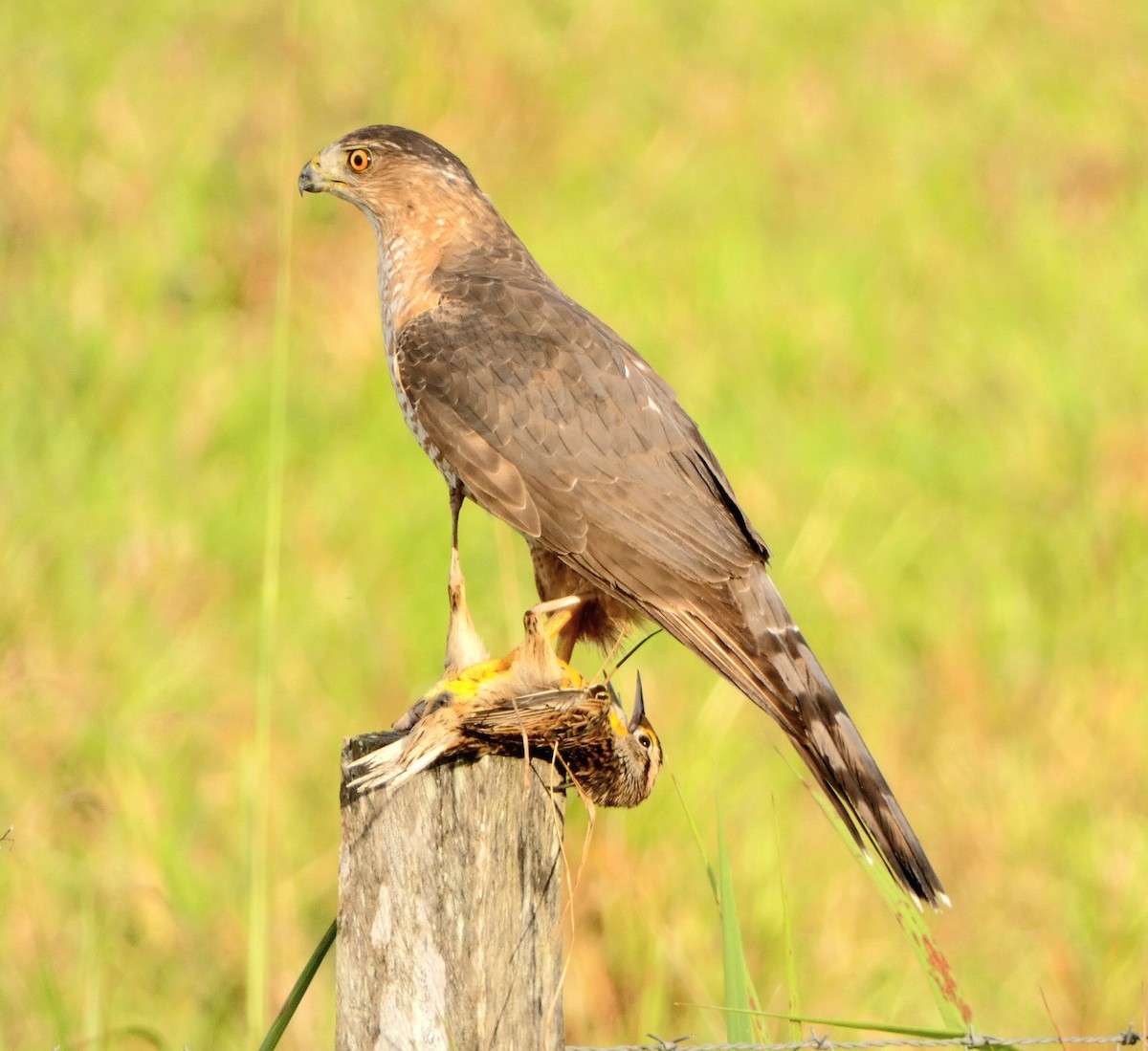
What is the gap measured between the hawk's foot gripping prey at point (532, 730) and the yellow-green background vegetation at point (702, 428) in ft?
0.83

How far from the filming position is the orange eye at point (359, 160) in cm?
398

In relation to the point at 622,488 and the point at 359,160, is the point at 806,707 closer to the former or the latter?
the point at 622,488

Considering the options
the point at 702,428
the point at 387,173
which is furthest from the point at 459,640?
the point at 702,428

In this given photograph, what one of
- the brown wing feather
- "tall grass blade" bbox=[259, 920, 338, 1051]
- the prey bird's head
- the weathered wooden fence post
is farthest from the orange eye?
"tall grass blade" bbox=[259, 920, 338, 1051]

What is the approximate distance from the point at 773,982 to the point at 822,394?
3.92 meters

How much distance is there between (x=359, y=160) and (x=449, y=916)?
2276 millimetres

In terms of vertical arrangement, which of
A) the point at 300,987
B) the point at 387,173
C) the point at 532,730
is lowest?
the point at 300,987

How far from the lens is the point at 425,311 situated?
356 centimetres

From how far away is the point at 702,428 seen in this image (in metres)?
7.69

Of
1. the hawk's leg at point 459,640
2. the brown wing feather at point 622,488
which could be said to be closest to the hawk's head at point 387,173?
the brown wing feather at point 622,488

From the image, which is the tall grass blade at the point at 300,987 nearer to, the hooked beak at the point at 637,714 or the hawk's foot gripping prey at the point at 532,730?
the hawk's foot gripping prey at the point at 532,730

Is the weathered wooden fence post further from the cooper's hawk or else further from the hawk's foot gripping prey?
the cooper's hawk

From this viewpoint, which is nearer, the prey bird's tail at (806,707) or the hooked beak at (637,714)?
the hooked beak at (637,714)

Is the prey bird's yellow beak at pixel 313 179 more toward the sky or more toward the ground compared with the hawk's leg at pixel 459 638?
more toward the sky
